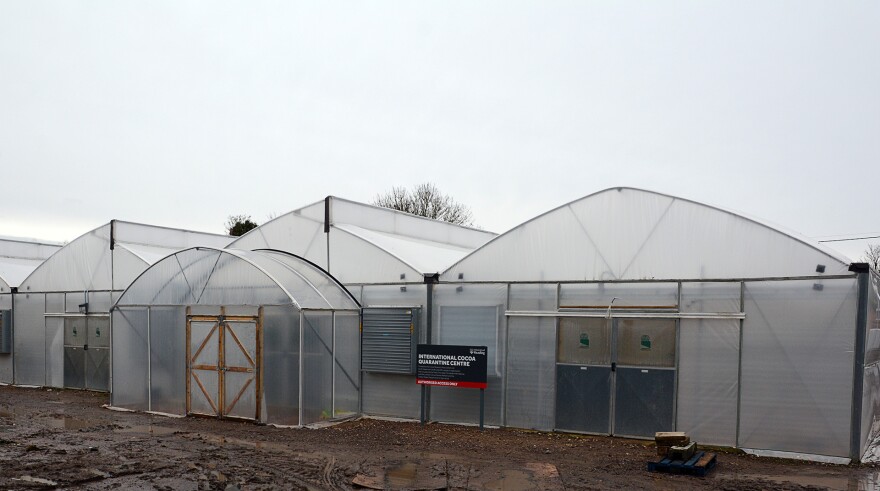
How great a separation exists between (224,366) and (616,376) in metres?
7.89

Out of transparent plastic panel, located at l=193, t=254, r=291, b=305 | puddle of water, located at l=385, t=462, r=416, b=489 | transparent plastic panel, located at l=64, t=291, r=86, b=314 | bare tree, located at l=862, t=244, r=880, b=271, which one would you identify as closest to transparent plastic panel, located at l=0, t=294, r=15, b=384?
transparent plastic panel, located at l=64, t=291, r=86, b=314

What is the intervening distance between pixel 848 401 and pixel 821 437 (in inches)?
27.3

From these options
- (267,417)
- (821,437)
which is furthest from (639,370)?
(267,417)

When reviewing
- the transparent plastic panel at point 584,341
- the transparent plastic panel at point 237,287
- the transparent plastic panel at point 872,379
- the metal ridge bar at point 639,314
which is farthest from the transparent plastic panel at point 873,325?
the transparent plastic panel at point 237,287

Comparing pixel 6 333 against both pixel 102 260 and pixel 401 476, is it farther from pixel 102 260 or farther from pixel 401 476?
pixel 401 476

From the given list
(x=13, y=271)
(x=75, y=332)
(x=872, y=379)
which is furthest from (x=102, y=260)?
(x=872, y=379)

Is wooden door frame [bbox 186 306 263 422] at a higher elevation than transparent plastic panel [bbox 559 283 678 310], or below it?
below

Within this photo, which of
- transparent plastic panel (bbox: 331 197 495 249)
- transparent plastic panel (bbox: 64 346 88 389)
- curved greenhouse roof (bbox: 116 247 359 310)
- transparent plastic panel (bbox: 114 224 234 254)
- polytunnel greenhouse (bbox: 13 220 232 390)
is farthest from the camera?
transparent plastic panel (bbox: 114 224 234 254)

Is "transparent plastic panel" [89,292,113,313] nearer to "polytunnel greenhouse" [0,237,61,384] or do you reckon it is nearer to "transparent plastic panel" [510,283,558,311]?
"polytunnel greenhouse" [0,237,61,384]

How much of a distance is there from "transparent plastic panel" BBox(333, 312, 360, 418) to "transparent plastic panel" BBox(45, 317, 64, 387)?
1102 cm

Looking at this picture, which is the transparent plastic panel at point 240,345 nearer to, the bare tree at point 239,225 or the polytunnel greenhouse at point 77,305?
the polytunnel greenhouse at point 77,305

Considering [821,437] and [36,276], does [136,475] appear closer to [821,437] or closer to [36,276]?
[821,437]

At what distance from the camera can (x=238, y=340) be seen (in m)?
14.4

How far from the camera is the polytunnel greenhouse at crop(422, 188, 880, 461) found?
36.0ft
